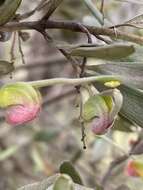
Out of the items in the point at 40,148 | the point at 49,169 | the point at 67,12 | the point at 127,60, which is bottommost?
the point at 40,148

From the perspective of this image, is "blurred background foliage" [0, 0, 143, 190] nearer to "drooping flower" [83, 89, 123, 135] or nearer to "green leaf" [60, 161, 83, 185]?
"green leaf" [60, 161, 83, 185]

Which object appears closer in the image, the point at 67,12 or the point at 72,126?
the point at 67,12

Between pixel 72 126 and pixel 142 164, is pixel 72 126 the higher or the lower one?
the lower one

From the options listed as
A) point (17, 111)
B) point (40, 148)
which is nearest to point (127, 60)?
point (17, 111)

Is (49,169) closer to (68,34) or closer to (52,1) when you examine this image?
(68,34)

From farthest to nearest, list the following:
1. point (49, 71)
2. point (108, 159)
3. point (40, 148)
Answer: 1. point (49, 71)
2. point (40, 148)
3. point (108, 159)

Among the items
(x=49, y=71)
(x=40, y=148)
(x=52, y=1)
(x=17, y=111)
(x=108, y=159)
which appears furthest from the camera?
(x=49, y=71)

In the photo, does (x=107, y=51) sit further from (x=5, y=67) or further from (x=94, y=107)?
(x=5, y=67)
